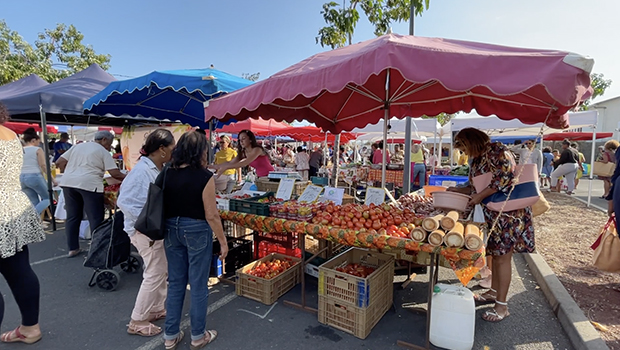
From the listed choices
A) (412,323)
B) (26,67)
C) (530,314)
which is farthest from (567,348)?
(26,67)

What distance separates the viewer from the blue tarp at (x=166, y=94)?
181 inches

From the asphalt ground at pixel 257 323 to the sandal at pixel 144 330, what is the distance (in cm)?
4

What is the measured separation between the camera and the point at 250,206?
366cm

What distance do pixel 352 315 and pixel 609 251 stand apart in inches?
125

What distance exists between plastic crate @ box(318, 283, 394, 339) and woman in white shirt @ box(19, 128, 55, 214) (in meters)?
6.04

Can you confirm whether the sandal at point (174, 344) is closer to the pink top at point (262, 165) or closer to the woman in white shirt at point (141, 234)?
the woman in white shirt at point (141, 234)

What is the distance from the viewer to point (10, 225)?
2354mm

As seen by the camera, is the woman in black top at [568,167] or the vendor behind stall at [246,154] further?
the woman in black top at [568,167]

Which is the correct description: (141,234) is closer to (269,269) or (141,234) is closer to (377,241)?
(269,269)

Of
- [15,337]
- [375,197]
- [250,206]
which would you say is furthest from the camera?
[375,197]

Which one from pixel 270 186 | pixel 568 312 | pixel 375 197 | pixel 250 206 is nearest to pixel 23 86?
pixel 270 186

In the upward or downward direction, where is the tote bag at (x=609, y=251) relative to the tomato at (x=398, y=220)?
downward

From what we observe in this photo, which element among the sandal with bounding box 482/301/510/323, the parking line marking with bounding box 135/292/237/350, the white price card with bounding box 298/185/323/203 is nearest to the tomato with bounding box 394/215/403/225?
the white price card with bounding box 298/185/323/203

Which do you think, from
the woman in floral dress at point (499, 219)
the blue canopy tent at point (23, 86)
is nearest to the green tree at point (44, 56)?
the blue canopy tent at point (23, 86)
